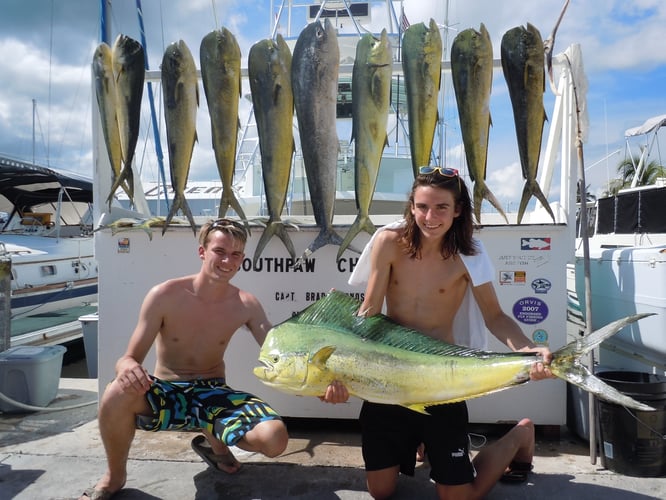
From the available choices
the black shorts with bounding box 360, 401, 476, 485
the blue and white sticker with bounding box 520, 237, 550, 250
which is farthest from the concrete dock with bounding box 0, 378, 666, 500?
the blue and white sticker with bounding box 520, 237, 550, 250

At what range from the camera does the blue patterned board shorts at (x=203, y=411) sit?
2.38 metres

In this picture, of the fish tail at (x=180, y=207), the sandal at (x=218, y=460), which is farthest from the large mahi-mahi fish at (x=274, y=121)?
the sandal at (x=218, y=460)

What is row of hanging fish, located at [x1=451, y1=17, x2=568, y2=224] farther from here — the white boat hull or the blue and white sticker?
the white boat hull

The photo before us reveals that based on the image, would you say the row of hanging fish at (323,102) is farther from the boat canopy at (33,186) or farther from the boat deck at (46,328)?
the boat canopy at (33,186)

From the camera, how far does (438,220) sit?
227cm

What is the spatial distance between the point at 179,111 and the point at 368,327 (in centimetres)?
200

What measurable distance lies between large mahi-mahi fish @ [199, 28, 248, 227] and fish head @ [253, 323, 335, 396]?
1368mm

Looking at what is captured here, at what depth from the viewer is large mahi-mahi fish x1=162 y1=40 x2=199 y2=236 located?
10.9 feet

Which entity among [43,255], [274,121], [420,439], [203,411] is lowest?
[420,439]

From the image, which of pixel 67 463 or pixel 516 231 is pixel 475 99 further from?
pixel 67 463

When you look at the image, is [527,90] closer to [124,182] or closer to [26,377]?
[124,182]

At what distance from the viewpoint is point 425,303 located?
2.40m

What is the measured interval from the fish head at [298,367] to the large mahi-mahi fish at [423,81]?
145 cm

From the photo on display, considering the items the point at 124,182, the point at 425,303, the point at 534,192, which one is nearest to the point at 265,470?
the point at 425,303
